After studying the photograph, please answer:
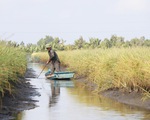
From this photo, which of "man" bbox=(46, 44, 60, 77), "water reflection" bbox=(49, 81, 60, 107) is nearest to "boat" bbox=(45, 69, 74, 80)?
"man" bbox=(46, 44, 60, 77)

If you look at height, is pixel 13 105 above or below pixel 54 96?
above

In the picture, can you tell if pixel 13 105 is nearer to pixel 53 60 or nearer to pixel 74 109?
pixel 74 109

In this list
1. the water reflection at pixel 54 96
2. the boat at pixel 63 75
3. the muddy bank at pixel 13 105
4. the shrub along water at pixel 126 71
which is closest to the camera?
the muddy bank at pixel 13 105

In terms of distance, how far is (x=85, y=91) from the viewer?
19.0 metres

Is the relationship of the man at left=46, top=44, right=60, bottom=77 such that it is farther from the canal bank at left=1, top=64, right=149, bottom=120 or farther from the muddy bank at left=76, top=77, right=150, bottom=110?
the muddy bank at left=76, top=77, right=150, bottom=110

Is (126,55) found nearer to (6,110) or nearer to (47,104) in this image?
(47,104)

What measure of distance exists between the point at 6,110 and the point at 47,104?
2.51 m

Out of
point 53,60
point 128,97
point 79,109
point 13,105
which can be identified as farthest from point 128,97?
point 53,60

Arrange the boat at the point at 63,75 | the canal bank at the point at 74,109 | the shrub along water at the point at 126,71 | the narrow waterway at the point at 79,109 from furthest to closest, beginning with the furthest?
the boat at the point at 63,75 < the shrub along water at the point at 126,71 < the canal bank at the point at 74,109 < the narrow waterway at the point at 79,109

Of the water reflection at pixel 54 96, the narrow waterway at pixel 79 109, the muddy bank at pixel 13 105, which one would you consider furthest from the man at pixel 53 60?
the muddy bank at pixel 13 105

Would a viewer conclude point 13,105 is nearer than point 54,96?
Yes

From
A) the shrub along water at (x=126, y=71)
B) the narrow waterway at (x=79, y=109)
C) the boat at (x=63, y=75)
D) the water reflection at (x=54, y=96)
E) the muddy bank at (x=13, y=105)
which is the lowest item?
the narrow waterway at (x=79, y=109)

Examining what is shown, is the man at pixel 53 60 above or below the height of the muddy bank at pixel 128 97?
above

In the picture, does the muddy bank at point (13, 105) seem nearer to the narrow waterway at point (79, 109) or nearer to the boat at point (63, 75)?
the narrow waterway at point (79, 109)
